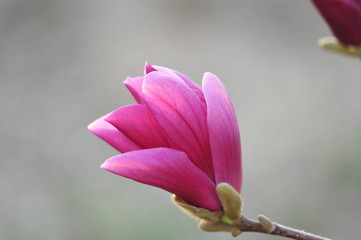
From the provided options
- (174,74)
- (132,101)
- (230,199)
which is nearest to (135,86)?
(174,74)

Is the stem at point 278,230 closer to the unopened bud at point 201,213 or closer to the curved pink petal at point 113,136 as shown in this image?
the unopened bud at point 201,213

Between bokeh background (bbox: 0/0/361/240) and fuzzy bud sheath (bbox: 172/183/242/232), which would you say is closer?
fuzzy bud sheath (bbox: 172/183/242/232)

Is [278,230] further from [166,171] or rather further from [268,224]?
[166,171]

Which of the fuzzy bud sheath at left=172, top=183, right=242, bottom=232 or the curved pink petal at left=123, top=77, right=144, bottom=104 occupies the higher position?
the curved pink petal at left=123, top=77, right=144, bottom=104

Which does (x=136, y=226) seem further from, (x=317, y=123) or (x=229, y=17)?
(x=229, y=17)

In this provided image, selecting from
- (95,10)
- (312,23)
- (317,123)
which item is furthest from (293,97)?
(95,10)

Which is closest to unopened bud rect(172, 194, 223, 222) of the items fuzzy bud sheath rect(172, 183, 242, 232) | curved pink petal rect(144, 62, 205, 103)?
fuzzy bud sheath rect(172, 183, 242, 232)

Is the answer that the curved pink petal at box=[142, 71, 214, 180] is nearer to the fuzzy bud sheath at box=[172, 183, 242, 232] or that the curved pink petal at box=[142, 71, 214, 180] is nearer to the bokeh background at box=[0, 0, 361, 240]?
the fuzzy bud sheath at box=[172, 183, 242, 232]
